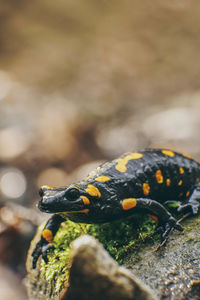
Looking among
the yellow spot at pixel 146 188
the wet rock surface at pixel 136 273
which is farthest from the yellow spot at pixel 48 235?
the yellow spot at pixel 146 188

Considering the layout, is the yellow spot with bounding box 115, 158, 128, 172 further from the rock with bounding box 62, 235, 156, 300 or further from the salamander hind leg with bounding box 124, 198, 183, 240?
the rock with bounding box 62, 235, 156, 300

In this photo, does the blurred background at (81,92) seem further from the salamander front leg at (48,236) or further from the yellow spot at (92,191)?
the yellow spot at (92,191)

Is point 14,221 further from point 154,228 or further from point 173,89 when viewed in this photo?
point 173,89

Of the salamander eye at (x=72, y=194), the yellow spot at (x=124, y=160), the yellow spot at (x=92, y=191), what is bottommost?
the yellow spot at (x=92, y=191)

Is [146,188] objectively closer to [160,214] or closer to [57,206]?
[160,214]

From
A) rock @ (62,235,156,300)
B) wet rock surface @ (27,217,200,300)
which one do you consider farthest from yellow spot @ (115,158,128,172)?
rock @ (62,235,156,300)

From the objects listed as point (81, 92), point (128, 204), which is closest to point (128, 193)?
point (128, 204)
